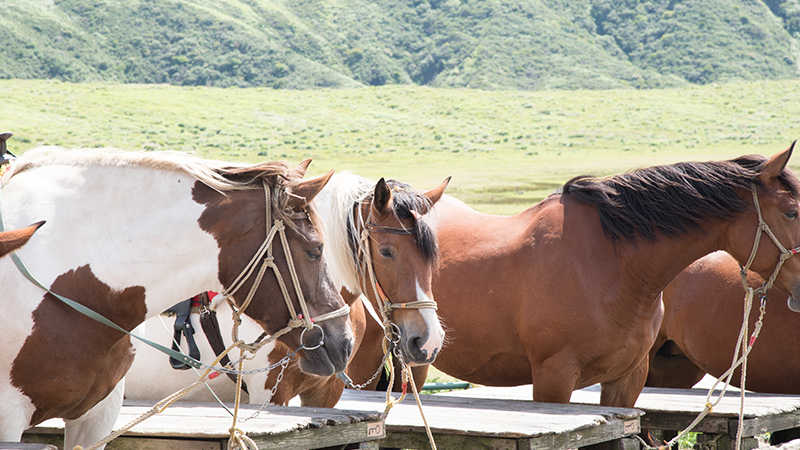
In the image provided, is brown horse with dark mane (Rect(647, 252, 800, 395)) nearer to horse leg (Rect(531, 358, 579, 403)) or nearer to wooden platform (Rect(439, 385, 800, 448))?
wooden platform (Rect(439, 385, 800, 448))

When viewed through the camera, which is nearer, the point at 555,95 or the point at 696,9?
the point at 555,95

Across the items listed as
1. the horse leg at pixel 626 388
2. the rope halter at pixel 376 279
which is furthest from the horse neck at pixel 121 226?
the horse leg at pixel 626 388

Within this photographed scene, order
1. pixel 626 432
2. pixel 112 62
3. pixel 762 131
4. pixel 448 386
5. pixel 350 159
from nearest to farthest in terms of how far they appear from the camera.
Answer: pixel 626 432, pixel 448 386, pixel 350 159, pixel 762 131, pixel 112 62

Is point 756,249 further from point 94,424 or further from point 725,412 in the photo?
point 94,424

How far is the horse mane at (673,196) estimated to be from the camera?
480cm

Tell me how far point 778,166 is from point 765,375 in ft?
6.20

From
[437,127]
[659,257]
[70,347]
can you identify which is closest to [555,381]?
[659,257]

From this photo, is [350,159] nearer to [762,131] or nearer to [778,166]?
[762,131]

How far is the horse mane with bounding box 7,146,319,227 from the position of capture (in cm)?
298

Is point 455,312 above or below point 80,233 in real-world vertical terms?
below

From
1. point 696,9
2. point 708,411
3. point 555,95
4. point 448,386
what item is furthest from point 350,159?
point 696,9

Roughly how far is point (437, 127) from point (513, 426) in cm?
5864

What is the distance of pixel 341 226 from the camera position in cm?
431

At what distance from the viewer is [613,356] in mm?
4918
